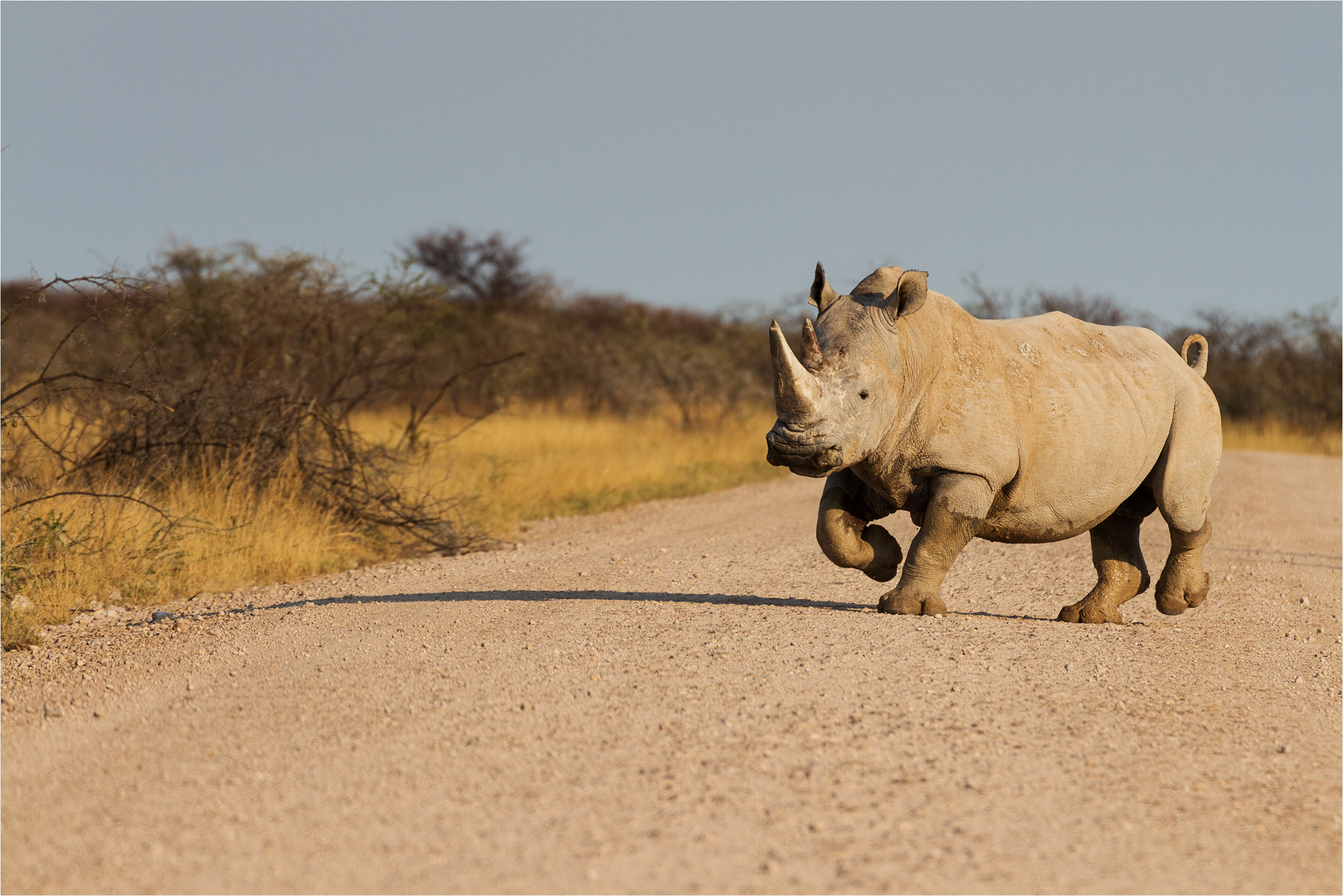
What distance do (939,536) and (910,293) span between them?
1070mm

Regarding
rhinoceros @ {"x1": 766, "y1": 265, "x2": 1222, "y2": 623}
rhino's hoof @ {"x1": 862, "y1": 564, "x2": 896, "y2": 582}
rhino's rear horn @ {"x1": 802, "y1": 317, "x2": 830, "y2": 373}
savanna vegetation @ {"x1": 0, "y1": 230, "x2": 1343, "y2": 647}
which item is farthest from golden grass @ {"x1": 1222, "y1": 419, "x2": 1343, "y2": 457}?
rhino's rear horn @ {"x1": 802, "y1": 317, "x2": 830, "y2": 373}

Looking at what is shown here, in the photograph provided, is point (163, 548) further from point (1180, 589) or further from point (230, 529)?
point (1180, 589)

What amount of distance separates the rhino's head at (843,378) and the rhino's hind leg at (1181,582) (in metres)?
1.99

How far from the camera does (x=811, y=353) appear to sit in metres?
4.93

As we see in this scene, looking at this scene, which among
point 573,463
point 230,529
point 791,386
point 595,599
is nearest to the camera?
point 791,386

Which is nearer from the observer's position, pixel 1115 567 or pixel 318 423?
pixel 1115 567

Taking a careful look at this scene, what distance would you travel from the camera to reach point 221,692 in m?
4.55

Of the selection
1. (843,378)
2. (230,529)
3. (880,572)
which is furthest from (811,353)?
(230,529)

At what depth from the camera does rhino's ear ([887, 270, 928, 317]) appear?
5.13m

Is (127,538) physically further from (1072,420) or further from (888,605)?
(1072,420)

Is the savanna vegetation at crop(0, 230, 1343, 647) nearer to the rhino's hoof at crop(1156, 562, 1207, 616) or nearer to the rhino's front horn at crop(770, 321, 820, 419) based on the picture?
the rhino's front horn at crop(770, 321, 820, 419)

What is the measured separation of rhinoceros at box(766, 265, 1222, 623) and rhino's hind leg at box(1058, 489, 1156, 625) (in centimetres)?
17

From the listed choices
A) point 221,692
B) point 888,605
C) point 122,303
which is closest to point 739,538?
point 888,605

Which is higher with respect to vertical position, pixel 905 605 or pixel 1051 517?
pixel 1051 517
